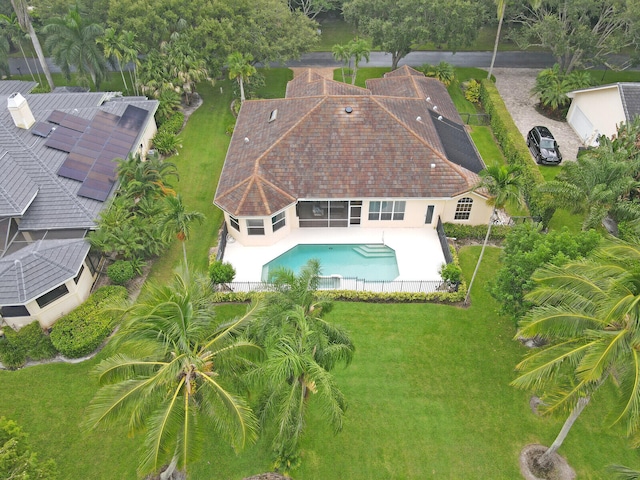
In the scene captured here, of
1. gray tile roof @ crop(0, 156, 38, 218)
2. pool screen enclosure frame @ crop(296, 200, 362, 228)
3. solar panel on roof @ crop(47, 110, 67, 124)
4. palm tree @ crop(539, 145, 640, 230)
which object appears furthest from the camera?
solar panel on roof @ crop(47, 110, 67, 124)

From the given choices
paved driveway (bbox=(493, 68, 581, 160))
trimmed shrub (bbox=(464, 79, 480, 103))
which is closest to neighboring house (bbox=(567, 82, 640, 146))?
paved driveway (bbox=(493, 68, 581, 160))

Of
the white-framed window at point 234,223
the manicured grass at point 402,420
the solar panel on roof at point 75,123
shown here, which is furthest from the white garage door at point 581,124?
the solar panel on roof at point 75,123

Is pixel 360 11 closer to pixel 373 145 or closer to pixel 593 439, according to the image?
pixel 373 145

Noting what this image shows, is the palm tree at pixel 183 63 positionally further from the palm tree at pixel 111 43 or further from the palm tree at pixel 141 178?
the palm tree at pixel 141 178

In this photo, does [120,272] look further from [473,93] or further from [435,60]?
[435,60]

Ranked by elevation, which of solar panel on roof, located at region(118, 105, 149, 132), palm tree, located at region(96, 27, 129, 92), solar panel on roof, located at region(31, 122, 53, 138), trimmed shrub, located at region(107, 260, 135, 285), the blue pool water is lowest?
the blue pool water

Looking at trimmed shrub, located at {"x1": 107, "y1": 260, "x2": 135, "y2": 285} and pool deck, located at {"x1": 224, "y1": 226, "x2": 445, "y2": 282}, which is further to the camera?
pool deck, located at {"x1": 224, "y1": 226, "x2": 445, "y2": 282}

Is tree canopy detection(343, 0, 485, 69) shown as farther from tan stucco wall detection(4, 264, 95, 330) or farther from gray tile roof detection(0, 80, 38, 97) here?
tan stucco wall detection(4, 264, 95, 330)

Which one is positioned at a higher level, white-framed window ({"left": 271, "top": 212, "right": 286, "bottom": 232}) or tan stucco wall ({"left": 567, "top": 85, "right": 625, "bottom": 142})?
tan stucco wall ({"left": 567, "top": 85, "right": 625, "bottom": 142})

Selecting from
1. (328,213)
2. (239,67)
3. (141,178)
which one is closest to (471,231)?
(328,213)
